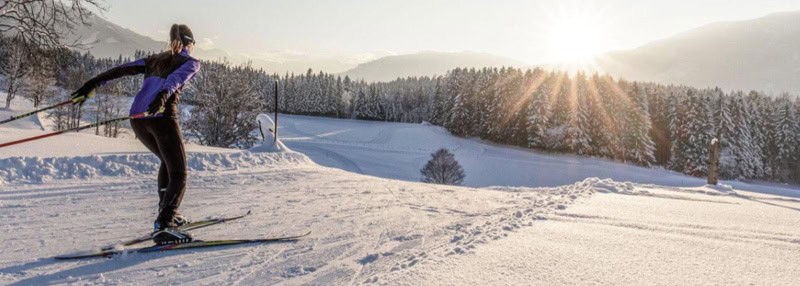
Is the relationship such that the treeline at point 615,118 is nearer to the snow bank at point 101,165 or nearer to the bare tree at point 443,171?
the bare tree at point 443,171

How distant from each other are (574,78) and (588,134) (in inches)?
322

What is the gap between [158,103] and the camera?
376cm

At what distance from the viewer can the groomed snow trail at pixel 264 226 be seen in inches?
125

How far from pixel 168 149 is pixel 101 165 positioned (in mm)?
5479

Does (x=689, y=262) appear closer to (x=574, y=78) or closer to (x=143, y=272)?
(x=143, y=272)

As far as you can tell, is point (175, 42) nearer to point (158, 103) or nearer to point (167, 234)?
point (158, 103)

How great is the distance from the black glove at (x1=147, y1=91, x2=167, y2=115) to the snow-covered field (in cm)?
120

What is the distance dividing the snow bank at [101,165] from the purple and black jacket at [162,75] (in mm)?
4347

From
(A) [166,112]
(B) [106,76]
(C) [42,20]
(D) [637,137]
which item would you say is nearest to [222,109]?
(C) [42,20]

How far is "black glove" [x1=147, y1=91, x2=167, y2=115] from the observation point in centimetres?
371

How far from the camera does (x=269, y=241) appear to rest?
402cm

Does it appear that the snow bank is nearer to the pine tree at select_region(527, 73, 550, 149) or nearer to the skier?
the skier

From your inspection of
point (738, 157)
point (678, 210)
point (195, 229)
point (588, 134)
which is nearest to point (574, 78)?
point (588, 134)

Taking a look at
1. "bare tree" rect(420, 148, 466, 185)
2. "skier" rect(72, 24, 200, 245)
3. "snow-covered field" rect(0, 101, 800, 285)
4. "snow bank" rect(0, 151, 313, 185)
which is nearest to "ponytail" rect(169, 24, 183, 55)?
"skier" rect(72, 24, 200, 245)
